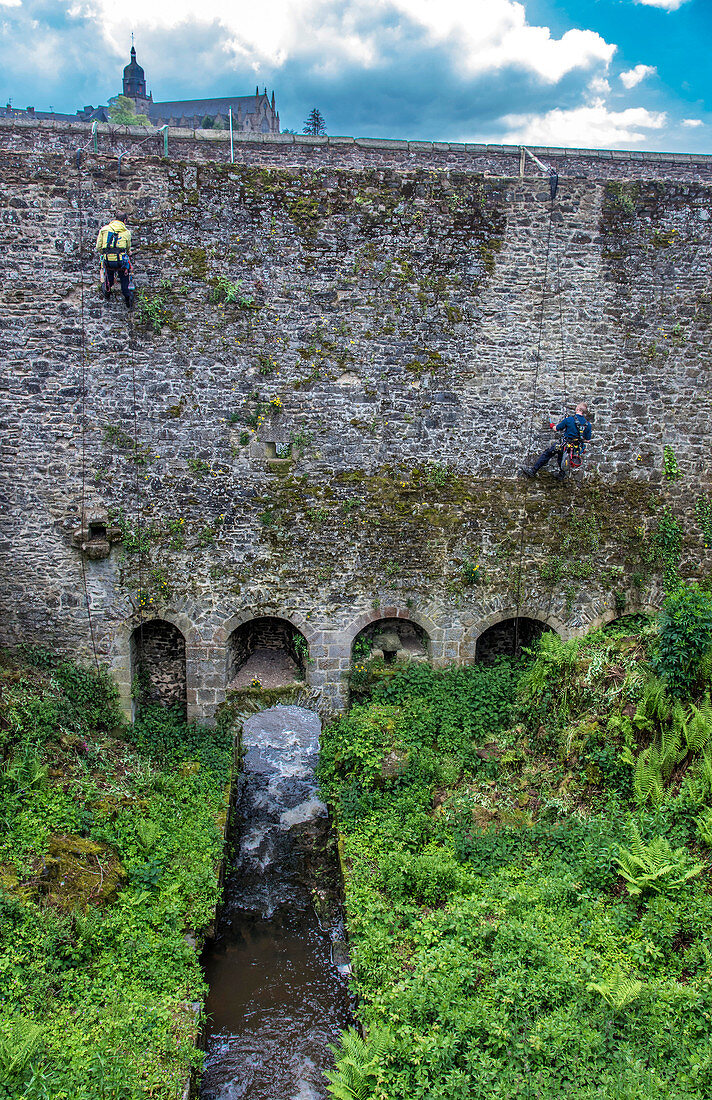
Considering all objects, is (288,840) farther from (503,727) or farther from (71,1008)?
(71,1008)

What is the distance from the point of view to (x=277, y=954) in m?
9.25

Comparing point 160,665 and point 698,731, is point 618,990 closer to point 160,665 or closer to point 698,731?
point 698,731

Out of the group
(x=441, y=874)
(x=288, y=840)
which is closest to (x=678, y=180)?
(x=441, y=874)

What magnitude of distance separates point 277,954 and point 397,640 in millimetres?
5400

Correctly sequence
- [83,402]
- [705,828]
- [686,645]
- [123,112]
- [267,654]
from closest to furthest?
[705,828], [686,645], [83,402], [267,654], [123,112]

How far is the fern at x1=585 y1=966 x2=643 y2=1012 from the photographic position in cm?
637

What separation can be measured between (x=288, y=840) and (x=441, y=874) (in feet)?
12.4

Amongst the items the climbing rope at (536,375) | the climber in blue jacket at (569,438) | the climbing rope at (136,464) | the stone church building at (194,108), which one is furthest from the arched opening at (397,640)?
the stone church building at (194,108)

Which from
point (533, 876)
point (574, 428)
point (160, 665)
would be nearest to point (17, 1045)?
point (533, 876)

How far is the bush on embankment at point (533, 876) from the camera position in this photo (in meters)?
6.23

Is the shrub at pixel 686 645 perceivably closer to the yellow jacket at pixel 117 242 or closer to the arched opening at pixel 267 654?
the arched opening at pixel 267 654

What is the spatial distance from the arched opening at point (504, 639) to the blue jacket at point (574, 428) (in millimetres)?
3464

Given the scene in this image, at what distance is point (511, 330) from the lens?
39.2 ft

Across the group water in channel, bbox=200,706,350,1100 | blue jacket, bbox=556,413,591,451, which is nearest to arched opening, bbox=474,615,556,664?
blue jacket, bbox=556,413,591,451
